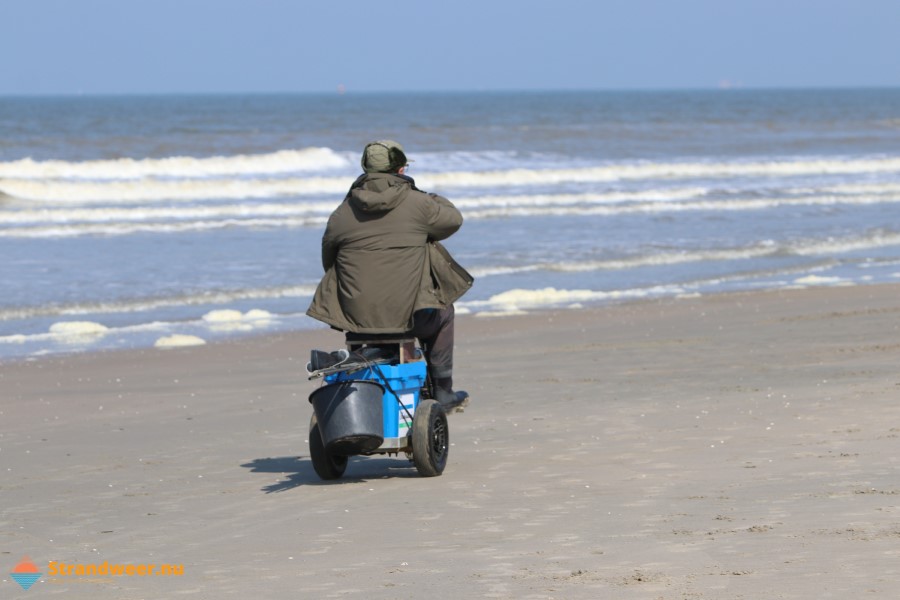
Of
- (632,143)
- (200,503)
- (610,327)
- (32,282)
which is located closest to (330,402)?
(200,503)

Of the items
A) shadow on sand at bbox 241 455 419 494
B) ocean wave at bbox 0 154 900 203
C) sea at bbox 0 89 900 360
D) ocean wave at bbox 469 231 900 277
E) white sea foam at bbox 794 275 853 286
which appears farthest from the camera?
ocean wave at bbox 0 154 900 203

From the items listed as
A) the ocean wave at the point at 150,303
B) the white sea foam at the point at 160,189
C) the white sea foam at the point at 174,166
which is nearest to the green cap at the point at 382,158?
the ocean wave at the point at 150,303

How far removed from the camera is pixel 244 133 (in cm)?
6094

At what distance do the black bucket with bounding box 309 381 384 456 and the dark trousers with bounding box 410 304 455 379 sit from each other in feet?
1.23

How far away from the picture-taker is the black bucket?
629 centimetres

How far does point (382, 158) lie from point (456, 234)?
52.1 feet

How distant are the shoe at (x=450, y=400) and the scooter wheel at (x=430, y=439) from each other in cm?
10

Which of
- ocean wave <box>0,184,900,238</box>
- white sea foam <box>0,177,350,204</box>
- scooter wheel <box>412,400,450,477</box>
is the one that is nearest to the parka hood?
scooter wheel <box>412,400,450,477</box>

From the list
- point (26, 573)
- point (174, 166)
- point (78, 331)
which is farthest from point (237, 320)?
point (174, 166)

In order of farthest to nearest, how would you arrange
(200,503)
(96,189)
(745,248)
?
(96,189) → (745,248) → (200,503)

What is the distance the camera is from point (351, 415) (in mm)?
6293

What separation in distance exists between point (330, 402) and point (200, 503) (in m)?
0.73

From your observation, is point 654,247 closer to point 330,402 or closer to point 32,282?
point 32,282

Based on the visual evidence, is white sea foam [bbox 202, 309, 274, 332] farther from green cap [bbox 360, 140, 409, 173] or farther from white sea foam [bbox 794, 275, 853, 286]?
green cap [bbox 360, 140, 409, 173]
